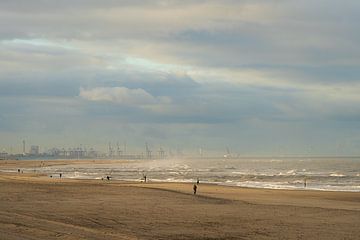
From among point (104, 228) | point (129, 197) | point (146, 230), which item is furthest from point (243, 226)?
point (129, 197)

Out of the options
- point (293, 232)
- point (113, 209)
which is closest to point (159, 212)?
point (113, 209)

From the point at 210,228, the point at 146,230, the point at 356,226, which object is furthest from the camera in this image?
the point at 356,226

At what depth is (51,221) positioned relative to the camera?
20.1 meters

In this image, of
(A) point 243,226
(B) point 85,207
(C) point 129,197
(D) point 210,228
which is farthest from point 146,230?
(C) point 129,197

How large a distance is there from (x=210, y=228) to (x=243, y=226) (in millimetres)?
1786

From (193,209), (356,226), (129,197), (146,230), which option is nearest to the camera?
(146,230)

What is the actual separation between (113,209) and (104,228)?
6647 mm

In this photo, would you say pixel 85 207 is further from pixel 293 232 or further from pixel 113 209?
pixel 293 232

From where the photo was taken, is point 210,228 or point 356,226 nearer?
point 210,228

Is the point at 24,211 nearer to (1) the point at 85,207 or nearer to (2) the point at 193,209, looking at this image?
(1) the point at 85,207

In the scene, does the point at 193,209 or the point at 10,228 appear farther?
the point at 193,209

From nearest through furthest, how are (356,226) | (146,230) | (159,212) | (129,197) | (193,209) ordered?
(146,230)
(356,226)
(159,212)
(193,209)
(129,197)

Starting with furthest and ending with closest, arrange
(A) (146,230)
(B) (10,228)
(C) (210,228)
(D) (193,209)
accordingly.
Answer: (D) (193,209) → (C) (210,228) → (A) (146,230) → (B) (10,228)

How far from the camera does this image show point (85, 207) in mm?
26578
